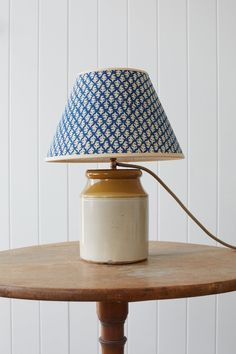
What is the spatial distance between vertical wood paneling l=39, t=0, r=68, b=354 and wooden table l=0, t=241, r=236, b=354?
0.40 metres

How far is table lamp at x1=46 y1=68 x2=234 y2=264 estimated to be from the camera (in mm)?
771

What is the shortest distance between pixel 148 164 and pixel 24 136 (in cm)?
37

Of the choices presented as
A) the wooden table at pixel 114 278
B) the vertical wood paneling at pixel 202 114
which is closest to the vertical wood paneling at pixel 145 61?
the vertical wood paneling at pixel 202 114

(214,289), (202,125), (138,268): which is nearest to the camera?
(214,289)

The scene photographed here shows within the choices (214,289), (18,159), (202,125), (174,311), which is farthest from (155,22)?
(214,289)

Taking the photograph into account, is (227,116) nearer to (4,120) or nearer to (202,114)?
(202,114)

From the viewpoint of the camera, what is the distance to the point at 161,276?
0.76 meters

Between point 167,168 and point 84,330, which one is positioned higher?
point 167,168

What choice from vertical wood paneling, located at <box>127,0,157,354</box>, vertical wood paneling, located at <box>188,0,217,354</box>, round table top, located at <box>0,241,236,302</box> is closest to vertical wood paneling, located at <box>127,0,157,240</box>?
vertical wood paneling, located at <box>127,0,157,354</box>

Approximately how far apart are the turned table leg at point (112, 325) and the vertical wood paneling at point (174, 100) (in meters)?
0.56

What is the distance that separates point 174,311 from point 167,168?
1.34 ft

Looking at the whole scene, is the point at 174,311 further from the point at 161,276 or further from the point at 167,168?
the point at 161,276

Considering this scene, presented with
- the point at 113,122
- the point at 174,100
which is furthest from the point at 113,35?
the point at 113,122

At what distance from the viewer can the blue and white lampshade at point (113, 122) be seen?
30.1 inches
